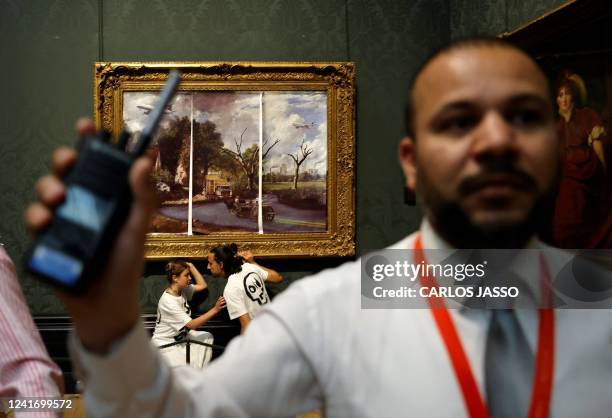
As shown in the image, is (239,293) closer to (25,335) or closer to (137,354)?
(25,335)

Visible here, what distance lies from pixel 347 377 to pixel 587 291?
1.41 feet

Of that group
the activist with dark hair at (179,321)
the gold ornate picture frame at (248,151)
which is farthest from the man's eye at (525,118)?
the gold ornate picture frame at (248,151)

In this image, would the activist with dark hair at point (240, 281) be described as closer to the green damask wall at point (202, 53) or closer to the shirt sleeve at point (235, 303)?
the shirt sleeve at point (235, 303)

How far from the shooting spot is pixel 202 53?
530 cm

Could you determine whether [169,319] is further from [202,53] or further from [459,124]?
[459,124]

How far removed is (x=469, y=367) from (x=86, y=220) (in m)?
0.55

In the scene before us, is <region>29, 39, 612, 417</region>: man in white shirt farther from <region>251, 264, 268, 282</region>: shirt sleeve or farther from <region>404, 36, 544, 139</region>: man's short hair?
<region>251, 264, 268, 282</region>: shirt sleeve

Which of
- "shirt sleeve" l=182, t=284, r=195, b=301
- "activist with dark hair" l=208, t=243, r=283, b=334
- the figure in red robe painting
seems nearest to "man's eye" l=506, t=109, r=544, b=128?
the figure in red robe painting

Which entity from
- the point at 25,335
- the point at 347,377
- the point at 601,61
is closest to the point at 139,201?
the point at 347,377

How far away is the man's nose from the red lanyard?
0.73ft

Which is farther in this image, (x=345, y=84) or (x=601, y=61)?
(x=345, y=84)

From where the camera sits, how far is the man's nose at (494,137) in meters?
0.83

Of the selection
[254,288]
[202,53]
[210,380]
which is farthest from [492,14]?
[210,380]

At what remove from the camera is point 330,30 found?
5379mm
